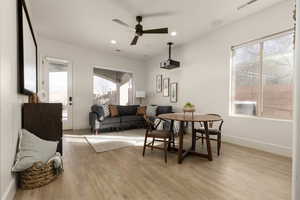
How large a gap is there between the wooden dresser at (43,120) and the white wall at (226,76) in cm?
356

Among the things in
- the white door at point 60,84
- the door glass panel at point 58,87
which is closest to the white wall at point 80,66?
the white door at point 60,84

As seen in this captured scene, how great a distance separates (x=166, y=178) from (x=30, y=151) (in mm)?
1751

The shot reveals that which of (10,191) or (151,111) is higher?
(151,111)

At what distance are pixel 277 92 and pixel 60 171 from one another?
4.04 metres

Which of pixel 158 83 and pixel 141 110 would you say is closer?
Result: pixel 141 110

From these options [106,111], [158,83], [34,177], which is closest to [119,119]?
[106,111]

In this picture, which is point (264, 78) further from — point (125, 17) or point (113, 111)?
point (113, 111)

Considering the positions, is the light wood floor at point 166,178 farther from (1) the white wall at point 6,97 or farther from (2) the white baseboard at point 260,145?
(1) the white wall at point 6,97

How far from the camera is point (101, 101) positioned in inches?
224

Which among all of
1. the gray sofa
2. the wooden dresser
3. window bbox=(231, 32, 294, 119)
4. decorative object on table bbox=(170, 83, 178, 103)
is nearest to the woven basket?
the wooden dresser

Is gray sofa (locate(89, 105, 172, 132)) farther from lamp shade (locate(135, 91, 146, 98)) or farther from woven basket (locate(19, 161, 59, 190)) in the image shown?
woven basket (locate(19, 161, 59, 190))

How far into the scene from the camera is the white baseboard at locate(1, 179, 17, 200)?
4.40ft

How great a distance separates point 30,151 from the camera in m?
1.79

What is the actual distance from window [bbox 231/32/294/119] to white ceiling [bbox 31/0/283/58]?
779 millimetres
